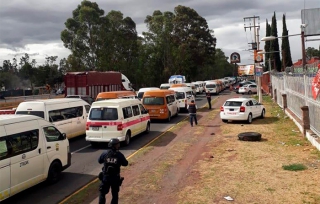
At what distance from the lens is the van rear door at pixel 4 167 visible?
7353 millimetres

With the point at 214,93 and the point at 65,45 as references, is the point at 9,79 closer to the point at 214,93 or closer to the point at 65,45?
the point at 65,45

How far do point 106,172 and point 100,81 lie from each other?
26916 millimetres

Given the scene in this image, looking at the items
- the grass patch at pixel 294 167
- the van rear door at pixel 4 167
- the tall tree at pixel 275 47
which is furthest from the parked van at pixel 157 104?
the tall tree at pixel 275 47

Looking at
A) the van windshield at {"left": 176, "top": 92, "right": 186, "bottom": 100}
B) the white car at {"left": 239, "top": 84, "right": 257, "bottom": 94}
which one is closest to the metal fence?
the van windshield at {"left": 176, "top": 92, "right": 186, "bottom": 100}

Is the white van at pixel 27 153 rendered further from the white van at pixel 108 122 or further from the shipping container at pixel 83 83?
the shipping container at pixel 83 83

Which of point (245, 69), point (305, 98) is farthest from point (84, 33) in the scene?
point (245, 69)

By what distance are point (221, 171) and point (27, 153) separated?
5.41m

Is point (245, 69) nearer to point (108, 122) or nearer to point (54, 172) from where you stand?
point (108, 122)

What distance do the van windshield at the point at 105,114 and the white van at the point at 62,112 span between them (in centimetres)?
189

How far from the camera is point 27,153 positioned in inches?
325

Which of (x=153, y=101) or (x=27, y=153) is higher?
(x=153, y=101)

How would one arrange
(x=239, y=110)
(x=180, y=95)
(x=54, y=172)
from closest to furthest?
(x=54, y=172) → (x=239, y=110) → (x=180, y=95)

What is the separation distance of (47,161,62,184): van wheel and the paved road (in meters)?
0.14

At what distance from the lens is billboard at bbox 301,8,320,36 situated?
35.9m
